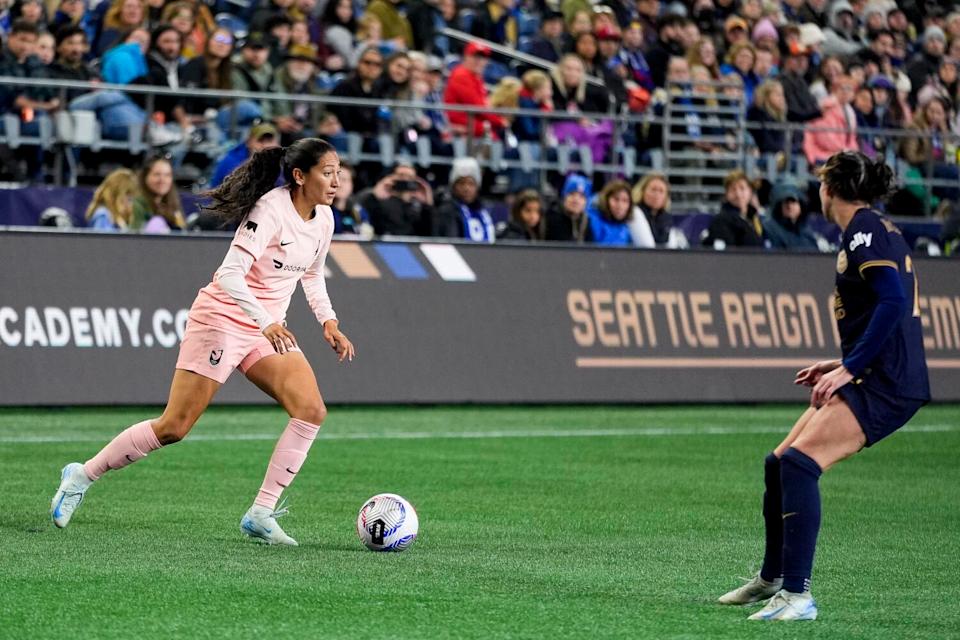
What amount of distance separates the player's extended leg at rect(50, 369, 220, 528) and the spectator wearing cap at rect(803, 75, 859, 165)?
45.9 feet

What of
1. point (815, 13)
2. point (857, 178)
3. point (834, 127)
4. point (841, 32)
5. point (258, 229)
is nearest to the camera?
point (857, 178)

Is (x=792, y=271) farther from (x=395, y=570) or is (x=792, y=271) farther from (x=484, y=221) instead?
(x=395, y=570)

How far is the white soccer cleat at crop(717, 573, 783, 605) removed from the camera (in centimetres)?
719

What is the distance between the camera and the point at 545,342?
17.6m

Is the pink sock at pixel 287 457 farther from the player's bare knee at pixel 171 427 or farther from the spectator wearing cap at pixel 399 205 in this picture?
the spectator wearing cap at pixel 399 205

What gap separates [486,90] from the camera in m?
21.5

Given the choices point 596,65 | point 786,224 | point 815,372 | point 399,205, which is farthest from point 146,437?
point 596,65

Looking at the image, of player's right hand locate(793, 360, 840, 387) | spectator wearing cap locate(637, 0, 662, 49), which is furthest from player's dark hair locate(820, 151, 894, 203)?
spectator wearing cap locate(637, 0, 662, 49)

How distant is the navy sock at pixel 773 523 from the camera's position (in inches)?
281

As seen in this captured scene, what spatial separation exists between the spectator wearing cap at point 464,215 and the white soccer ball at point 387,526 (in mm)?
9486

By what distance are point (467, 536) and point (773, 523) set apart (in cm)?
251

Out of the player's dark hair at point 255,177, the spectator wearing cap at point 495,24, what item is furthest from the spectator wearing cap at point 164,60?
the player's dark hair at point 255,177

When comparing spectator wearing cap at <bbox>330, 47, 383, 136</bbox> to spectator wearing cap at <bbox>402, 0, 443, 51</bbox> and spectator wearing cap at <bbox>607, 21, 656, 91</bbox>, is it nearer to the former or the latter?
spectator wearing cap at <bbox>402, 0, 443, 51</bbox>

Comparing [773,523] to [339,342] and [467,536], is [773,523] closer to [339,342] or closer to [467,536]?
[467,536]
